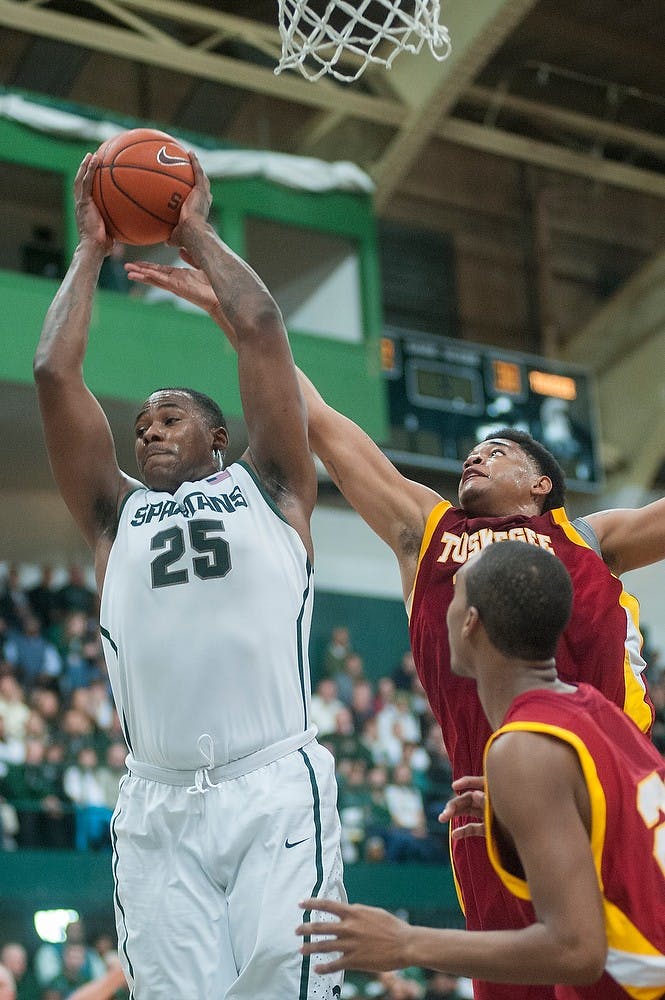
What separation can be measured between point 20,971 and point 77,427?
6200mm

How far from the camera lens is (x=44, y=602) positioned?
42.4 feet

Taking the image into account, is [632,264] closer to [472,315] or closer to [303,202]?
[472,315]

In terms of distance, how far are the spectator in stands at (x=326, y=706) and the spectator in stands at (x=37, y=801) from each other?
271 cm

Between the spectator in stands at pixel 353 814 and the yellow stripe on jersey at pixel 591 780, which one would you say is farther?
the spectator in stands at pixel 353 814

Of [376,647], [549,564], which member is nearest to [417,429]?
[376,647]

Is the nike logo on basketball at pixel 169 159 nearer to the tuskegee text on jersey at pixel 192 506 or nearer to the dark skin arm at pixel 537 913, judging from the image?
the tuskegee text on jersey at pixel 192 506

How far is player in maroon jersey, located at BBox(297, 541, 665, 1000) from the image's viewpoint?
8.58 feet

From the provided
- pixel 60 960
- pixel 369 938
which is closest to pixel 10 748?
pixel 60 960

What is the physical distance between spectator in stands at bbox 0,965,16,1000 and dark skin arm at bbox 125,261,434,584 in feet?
14.3

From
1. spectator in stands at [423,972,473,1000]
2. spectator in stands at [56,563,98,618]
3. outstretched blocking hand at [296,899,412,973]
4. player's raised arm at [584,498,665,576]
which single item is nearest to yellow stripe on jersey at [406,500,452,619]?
player's raised arm at [584,498,665,576]

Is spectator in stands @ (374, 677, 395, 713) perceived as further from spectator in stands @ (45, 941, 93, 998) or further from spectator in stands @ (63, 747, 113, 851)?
spectator in stands @ (45, 941, 93, 998)

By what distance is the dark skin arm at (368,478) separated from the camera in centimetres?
456

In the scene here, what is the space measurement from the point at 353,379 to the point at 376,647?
3.00 metres

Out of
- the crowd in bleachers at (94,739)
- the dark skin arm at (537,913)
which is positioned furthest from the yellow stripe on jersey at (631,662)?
the crowd in bleachers at (94,739)
